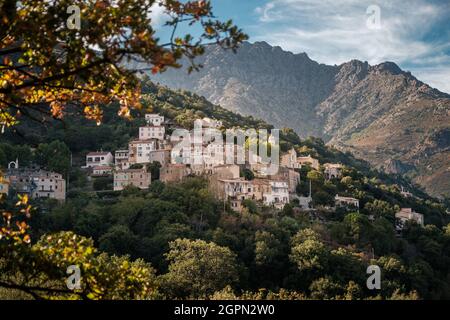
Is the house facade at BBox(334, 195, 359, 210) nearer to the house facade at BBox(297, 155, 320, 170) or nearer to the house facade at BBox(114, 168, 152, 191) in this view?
the house facade at BBox(297, 155, 320, 170)

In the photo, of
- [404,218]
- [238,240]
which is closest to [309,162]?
[404,218]

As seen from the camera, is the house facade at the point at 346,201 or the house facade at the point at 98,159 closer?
the house facade at the point at 346,201

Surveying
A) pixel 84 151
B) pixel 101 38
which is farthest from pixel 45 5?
pixel 84 151

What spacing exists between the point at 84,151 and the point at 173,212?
95.4 ft

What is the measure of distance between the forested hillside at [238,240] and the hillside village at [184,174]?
208cm

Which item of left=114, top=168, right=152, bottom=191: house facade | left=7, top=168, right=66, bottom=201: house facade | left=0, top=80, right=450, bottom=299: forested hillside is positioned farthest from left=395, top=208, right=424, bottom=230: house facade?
left=7, top=168, right=66, bottom=201: house facade

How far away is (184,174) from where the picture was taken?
65.7 meters

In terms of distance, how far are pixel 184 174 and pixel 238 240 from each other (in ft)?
53.8

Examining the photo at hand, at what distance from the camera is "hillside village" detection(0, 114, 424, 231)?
60.5 m

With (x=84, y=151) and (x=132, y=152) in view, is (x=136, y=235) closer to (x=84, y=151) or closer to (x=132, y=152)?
(x=132, y=152)

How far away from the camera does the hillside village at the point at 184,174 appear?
60.5m

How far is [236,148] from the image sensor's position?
251 feet

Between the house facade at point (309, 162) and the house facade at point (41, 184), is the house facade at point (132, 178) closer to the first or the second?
the house facade at point (41, 184)

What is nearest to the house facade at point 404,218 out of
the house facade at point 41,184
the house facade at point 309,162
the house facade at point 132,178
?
the house facade at point 309,162
